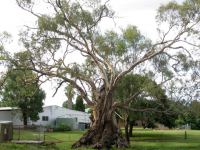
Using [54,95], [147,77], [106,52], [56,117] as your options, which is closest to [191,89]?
[147,77]

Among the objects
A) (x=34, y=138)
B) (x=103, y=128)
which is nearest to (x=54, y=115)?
(x=34, y=138)

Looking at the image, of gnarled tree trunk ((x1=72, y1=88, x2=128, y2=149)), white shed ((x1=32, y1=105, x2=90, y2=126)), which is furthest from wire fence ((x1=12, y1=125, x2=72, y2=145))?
white shed ((x1=32, y1=105, x2=90, y2=126))

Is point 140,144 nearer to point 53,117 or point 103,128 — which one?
point 103,128

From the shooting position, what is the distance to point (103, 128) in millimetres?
41656

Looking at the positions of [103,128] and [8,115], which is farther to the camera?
[8,115]

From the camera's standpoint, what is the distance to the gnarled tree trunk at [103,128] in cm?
4075

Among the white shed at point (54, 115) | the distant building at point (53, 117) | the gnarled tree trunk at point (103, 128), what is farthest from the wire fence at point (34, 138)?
the white shed at point (54, 115)

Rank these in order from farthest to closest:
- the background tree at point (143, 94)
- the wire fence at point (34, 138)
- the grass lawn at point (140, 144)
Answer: the background tree at point (143, 94)
the wire fence at point (34, 138)
the grass lawn at point (140, 144)

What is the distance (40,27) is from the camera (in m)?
39.3

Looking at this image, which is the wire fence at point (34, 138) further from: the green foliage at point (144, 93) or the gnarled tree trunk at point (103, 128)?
the green foliage at point (144, 93)

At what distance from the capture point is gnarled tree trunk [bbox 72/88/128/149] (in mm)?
40750

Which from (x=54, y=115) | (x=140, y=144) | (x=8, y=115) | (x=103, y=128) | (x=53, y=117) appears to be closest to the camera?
(x=103, y=128)

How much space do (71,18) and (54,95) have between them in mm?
7095

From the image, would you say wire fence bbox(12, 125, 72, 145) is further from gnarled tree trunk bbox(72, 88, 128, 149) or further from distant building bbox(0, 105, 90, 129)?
distant building bbox(0, 105, 90, 129)
